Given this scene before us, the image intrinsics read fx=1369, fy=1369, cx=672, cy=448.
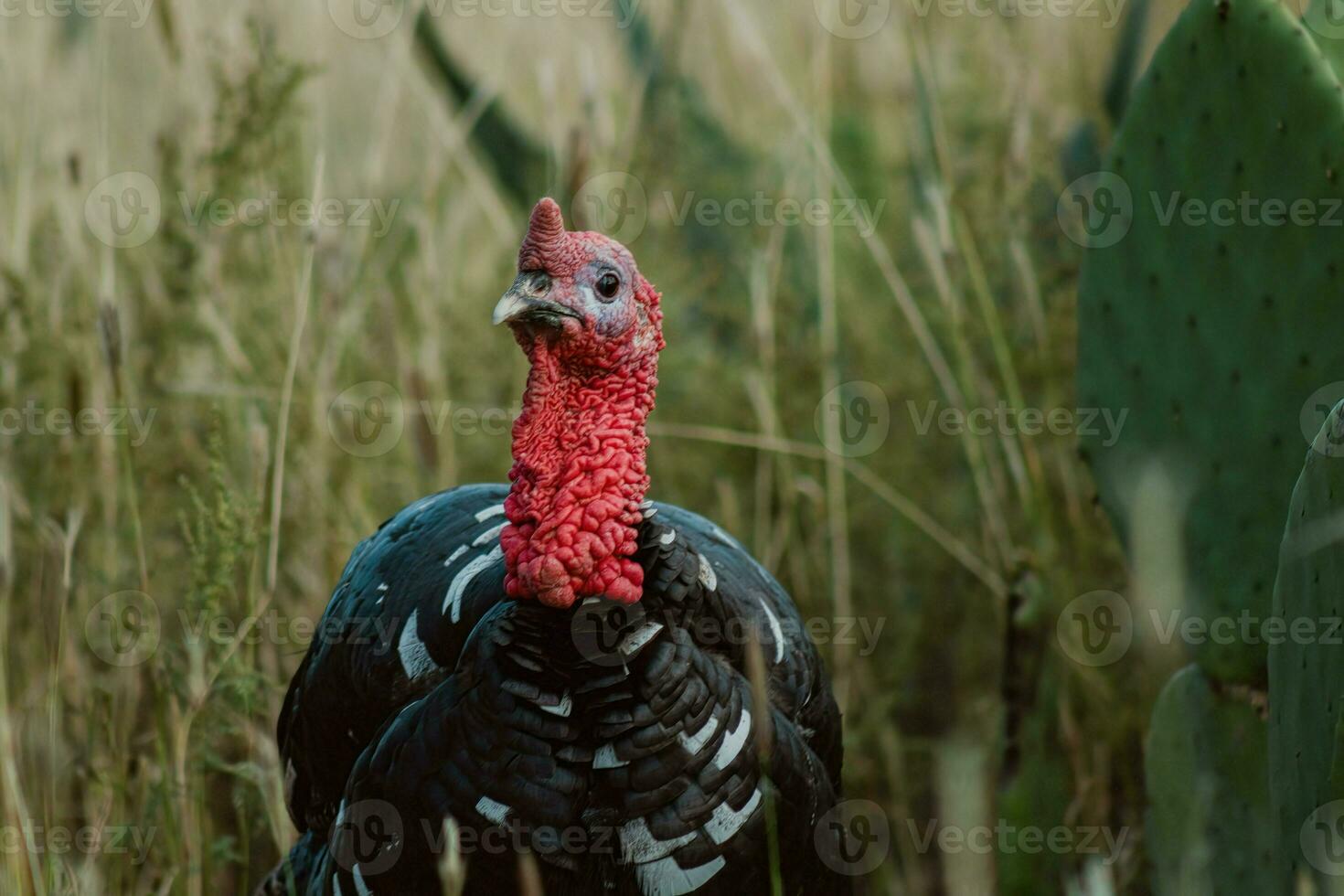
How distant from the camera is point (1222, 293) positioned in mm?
2502

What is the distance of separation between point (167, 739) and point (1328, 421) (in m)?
2.16

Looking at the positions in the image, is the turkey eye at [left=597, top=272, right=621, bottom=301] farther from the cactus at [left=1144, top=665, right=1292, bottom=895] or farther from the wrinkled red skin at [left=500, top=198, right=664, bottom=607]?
the cactus at [left=1144, top=665, right=1292, bottom=895]

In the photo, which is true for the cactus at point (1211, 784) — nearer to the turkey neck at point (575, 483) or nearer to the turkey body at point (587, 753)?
the turkey body at point (587, 753)

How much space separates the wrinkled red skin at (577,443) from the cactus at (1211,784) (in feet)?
3.66

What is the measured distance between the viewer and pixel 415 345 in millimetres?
4098

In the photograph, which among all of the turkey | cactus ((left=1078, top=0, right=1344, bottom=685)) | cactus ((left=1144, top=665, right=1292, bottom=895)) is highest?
cactus ((left=1078, top=0, right=1344, bottom=685))

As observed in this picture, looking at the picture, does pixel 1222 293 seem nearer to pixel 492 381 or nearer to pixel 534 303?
pixel 534 303

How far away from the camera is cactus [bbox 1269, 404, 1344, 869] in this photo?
69.1 inches

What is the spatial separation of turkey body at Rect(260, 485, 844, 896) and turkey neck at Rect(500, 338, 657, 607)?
0.14ft

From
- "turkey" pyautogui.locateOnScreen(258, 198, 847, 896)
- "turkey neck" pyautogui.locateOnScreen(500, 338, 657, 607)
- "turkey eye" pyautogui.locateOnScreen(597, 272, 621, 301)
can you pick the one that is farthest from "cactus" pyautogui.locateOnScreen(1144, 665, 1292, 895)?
"turkey eye" pyautogui.locateOnScreen(597, 272, 621, 301)

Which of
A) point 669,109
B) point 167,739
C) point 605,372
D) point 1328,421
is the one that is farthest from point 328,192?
point 1328,421

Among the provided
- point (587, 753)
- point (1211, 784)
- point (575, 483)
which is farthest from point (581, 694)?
point (1211, 784)

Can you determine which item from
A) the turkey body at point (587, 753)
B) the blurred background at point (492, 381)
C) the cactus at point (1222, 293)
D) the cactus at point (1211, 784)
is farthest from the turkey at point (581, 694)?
the cactus at point (1222, 293)

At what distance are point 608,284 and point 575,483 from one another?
32 cm
